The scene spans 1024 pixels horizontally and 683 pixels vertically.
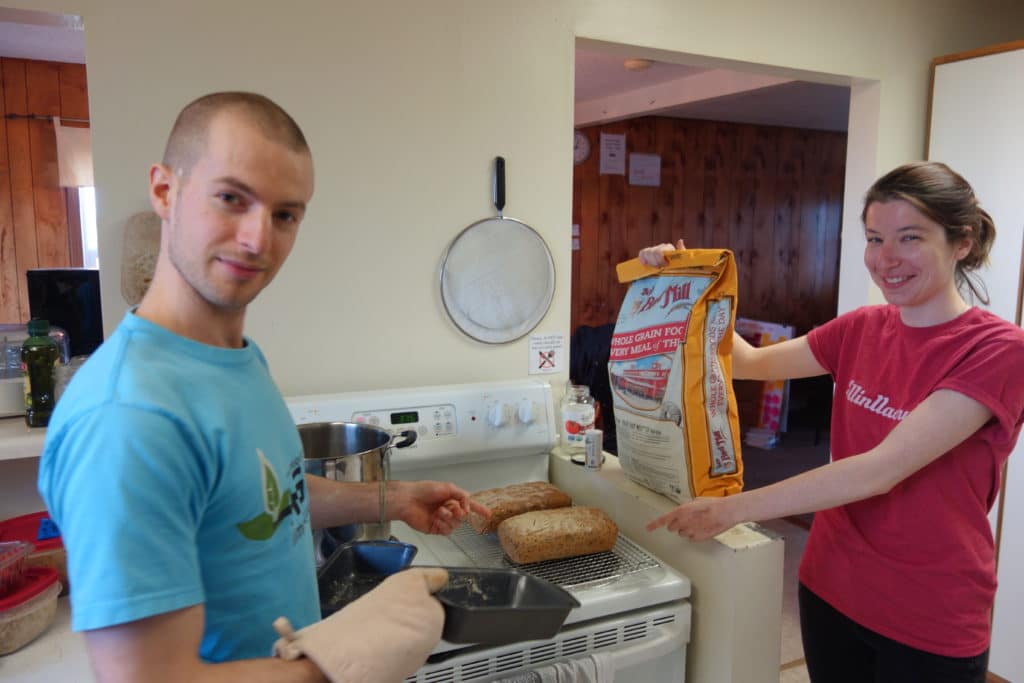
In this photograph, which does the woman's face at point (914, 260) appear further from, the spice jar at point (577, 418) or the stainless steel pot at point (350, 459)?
the stainless steel pot at point (350, 459)

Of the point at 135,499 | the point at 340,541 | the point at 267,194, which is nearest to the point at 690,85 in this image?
the point at 340,541

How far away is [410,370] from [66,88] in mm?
3904

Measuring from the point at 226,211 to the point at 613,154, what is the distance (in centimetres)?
435

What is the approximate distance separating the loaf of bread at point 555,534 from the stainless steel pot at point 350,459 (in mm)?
242

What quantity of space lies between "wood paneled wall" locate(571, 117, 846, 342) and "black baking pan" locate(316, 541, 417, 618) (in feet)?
11.9

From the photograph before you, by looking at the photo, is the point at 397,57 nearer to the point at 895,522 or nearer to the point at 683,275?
the point at 683,275

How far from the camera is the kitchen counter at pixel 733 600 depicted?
1285mm

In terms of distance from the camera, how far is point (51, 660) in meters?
1.17

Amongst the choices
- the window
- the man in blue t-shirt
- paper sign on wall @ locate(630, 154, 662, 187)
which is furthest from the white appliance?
the window

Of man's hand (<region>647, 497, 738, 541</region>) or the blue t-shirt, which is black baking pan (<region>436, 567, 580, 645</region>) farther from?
man's hand (<region>647, 497, 738, 541</region>)

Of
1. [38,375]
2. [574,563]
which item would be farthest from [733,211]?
Answer: [38,375]

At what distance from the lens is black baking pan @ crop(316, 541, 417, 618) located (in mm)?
1152

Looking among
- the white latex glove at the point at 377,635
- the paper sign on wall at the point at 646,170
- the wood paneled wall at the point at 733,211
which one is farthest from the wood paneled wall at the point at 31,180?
the white latex glove at the point at 377,635

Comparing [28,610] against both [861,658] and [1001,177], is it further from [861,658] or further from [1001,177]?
[1001,177]
